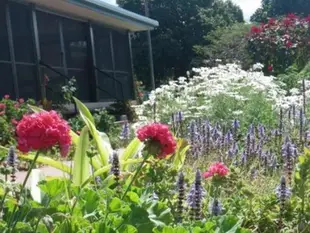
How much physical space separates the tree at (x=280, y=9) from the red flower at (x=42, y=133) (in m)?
53.7

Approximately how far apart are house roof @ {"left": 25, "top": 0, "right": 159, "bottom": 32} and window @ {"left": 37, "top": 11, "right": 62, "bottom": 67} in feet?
0.89

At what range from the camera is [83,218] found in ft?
7.02

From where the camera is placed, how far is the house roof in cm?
1409

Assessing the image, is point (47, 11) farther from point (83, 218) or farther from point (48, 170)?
point (83, 218)

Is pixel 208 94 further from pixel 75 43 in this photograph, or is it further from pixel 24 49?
pixel 75 43

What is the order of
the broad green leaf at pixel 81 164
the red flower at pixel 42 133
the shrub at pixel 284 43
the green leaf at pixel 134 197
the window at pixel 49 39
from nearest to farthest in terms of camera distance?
the red flower at pixel 42 133 < the green leaf at pixel 134 197 < the broad green leaf at pixel 81 164 < the window at pixel 49 39 < the shrub at pixel 284 43

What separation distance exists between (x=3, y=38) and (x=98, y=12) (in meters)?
3.50

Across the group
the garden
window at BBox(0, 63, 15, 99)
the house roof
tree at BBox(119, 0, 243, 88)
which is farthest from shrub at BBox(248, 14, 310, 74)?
tree at BBox(119, 0, 243, 88)

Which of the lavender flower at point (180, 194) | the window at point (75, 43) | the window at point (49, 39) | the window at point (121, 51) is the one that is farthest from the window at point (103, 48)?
the lavender flower at point (180, 194)

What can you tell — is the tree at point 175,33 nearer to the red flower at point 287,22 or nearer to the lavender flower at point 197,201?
the red flower at point 287,22

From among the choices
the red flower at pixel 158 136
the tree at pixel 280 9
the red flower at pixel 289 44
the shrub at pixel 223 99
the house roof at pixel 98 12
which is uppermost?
the tree at pixel 280 9

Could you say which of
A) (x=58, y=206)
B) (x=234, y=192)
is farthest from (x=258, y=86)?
(x=58, y=206)

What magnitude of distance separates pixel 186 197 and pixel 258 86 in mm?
7931

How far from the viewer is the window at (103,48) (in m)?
18.1
